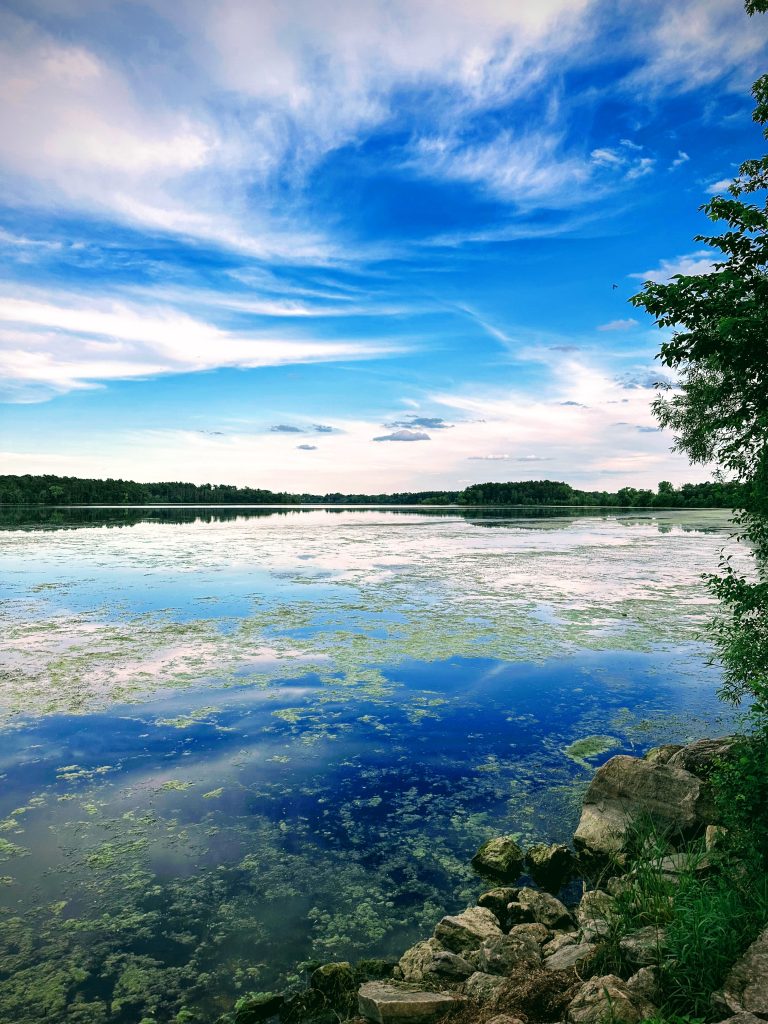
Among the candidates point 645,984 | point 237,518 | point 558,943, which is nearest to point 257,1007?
point 558,943

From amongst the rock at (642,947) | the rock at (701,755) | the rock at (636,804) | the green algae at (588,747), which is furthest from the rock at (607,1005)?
the green algae at (588,747)

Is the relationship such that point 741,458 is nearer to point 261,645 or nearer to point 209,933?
point 209,933

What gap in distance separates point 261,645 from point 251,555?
67.3ft

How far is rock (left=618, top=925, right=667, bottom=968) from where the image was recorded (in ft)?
14.8

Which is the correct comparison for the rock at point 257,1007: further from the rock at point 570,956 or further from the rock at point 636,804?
the rock at point 636,804

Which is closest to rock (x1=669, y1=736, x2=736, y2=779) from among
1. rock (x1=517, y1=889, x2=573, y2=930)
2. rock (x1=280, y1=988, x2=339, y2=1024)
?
rock (x1=517, y1=889, x2=573, y2=930)

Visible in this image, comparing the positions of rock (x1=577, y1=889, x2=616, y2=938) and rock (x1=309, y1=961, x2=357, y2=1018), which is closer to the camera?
rock (x1=309, y1=961, x2=357, y2=1018)

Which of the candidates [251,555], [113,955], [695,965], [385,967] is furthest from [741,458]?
[251,555]

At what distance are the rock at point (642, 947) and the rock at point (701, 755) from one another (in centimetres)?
308

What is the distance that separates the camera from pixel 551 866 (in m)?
6.26

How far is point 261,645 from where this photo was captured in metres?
15.3

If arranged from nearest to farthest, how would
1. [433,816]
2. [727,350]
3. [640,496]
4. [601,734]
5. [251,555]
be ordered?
[727,350]
[433,816]
[601,734]
[251,555]
[640,496]

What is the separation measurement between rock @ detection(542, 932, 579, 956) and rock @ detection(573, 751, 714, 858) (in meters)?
1.52

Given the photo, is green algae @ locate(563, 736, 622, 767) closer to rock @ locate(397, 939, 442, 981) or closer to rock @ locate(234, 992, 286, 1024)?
rock @ locate(397, 939, 442, 981)
